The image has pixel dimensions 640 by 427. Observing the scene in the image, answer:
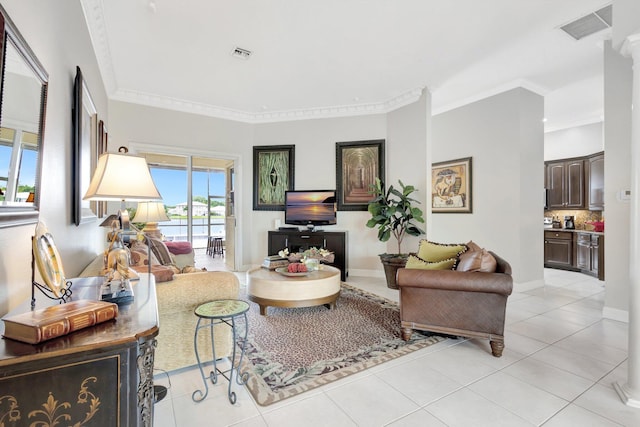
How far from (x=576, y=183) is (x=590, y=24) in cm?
414

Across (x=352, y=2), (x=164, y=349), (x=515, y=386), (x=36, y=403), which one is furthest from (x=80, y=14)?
(x=515, y=386)

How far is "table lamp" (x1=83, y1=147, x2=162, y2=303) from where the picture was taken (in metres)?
1.40

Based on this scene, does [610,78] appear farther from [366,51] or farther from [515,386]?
[515,386]

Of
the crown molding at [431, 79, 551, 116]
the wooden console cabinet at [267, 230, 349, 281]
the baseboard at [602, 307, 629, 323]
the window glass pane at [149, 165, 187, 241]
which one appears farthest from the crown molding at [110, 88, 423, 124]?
the baseboard at [602, 307, 629, 323]

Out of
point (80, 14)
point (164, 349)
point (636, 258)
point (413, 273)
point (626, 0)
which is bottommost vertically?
point (164, 349)

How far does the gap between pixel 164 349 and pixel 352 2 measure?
3.36 meters

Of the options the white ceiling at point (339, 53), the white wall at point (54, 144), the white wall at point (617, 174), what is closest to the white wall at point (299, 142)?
the white ceiling at point (339, 53)

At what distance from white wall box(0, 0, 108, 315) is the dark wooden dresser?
1.66ft

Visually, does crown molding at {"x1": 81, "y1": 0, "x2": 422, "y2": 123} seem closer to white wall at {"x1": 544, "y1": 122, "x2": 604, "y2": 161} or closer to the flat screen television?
the flat screen television

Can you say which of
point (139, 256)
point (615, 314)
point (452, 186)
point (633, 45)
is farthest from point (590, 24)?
point (139, 256)

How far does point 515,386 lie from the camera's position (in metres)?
2.09

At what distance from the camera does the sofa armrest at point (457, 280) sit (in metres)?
2.41

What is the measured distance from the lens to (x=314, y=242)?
17.3 feet

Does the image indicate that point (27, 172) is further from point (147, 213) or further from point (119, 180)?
point (147, 213)
